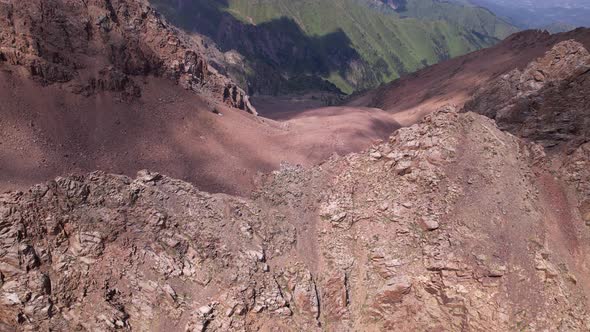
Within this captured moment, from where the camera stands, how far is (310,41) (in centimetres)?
15338

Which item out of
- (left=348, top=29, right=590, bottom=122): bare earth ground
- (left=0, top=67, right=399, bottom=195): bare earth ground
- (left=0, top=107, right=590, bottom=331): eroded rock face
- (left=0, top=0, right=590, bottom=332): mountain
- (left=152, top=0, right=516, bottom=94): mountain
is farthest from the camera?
(left=152, top=0, right=516, bottom=94): mountain

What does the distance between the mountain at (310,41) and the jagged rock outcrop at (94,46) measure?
161 ft

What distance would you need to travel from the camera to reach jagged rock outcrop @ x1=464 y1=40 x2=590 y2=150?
21672 mm

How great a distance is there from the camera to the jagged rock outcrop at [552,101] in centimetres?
2167

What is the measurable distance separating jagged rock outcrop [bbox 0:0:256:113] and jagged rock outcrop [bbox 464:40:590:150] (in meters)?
21.9

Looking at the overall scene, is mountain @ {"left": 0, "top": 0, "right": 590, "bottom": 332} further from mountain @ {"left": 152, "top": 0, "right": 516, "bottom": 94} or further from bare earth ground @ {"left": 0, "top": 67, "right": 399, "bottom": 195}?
mountain @ {"left": 152, "top": 0, "right": 516, "bottom": 94}

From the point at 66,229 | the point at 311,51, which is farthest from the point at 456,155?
the point at 311,51

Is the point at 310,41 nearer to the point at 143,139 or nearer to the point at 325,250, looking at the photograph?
the point at 143,139

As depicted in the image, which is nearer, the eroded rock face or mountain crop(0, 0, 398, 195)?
the eroded rock face

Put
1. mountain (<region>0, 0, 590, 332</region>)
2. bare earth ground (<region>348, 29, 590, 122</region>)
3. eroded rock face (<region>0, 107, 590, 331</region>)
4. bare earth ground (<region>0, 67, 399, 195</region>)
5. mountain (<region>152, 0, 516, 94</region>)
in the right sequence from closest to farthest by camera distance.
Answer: eroded rock face (<region>0, 107, 590, 331</region>) < mountain (<region>0, 0, 590, 332</region>) < bare earth ground (<region>0, 67, 399, 195</region>) < bare earth ground (<region>348, 29, 590, 122</region>) < mountain (<region>152, 0, 516, 94</region>)

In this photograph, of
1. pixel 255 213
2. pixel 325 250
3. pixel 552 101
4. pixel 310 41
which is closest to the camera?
pixel 325 250

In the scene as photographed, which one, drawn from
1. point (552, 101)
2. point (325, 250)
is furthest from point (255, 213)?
point (552, 101)

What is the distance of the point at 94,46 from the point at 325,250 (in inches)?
759

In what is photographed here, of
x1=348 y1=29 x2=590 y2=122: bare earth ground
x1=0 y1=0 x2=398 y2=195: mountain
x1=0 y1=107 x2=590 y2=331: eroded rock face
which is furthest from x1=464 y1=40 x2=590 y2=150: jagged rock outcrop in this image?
x1=0 y1=0 x2=398 y2=195: mountain
